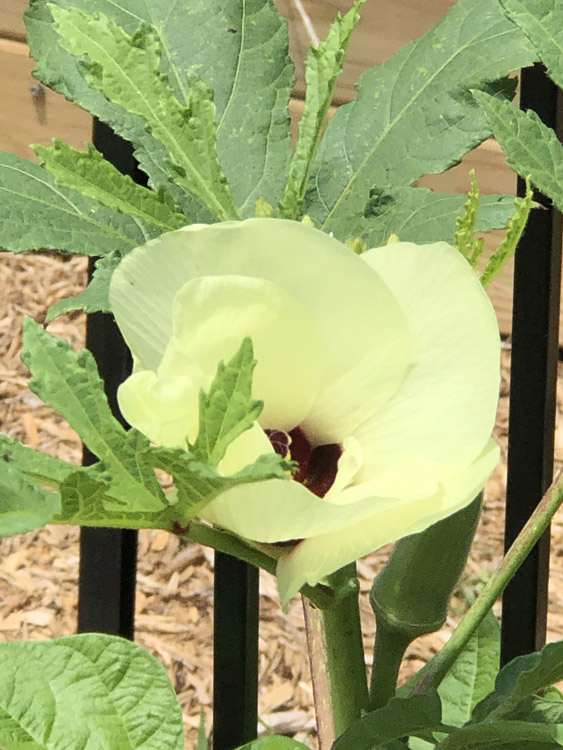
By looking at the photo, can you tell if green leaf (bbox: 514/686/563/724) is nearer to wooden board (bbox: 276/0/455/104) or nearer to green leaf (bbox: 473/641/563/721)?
green leaf (bbox: 473/641/563/721)

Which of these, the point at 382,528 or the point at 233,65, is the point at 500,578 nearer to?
the point at 382,528

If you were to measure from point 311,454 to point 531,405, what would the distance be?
35cm

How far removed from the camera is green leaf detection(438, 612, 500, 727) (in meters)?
0.43

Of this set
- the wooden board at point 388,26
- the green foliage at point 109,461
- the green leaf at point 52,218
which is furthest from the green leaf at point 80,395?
the wooden board at point 388,26

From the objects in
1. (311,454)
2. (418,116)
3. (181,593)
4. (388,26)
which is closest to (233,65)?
(418,116)

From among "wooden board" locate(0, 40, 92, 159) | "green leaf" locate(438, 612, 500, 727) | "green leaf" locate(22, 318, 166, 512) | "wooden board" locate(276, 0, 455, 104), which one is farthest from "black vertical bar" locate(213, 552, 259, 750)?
"wooden board" locate(0, 40, 92, 159)

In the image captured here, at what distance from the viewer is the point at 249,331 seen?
235 millimetres

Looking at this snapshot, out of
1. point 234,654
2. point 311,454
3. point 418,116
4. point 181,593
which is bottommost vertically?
point 181,593

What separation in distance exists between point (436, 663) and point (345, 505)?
0.14 metres

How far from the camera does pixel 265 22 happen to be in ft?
1.19

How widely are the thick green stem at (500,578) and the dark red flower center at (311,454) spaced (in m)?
0.08

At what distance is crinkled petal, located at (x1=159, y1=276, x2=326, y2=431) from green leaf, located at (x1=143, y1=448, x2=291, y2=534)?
0.09 feet

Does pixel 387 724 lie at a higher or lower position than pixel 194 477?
lower

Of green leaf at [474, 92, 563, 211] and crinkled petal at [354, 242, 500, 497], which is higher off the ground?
green leaf at [474, 92, 563, 211]
